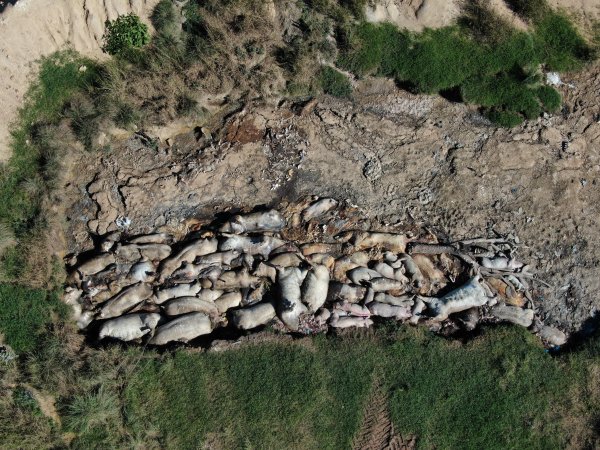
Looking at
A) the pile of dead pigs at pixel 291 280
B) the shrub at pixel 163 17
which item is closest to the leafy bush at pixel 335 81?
the pile of dead pigs at pixel 291 280

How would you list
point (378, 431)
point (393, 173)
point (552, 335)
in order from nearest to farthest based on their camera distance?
point (378, 431) < point (552, 335) < point (393, 173)

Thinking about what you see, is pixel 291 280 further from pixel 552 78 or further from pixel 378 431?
pixel 552 78

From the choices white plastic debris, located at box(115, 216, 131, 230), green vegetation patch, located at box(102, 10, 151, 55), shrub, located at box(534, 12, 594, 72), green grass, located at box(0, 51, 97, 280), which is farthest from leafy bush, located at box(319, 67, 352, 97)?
white plastic debris, located at box(115, 216, 131, 230)

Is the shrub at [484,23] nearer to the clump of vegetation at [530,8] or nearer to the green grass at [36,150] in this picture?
the clump of vegetation at [530,8]

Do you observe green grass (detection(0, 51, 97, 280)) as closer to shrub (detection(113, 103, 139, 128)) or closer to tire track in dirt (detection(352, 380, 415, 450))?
shrub (detection(113, 103, 139, 128))

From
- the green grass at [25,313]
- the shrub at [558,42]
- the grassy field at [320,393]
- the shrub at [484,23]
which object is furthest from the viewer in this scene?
the shrub at [558,42]

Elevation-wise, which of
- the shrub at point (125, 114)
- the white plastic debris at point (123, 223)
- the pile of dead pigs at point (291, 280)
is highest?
the shrub at point (125, 114)

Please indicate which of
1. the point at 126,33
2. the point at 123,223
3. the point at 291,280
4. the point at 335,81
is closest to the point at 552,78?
the point at 335,81
